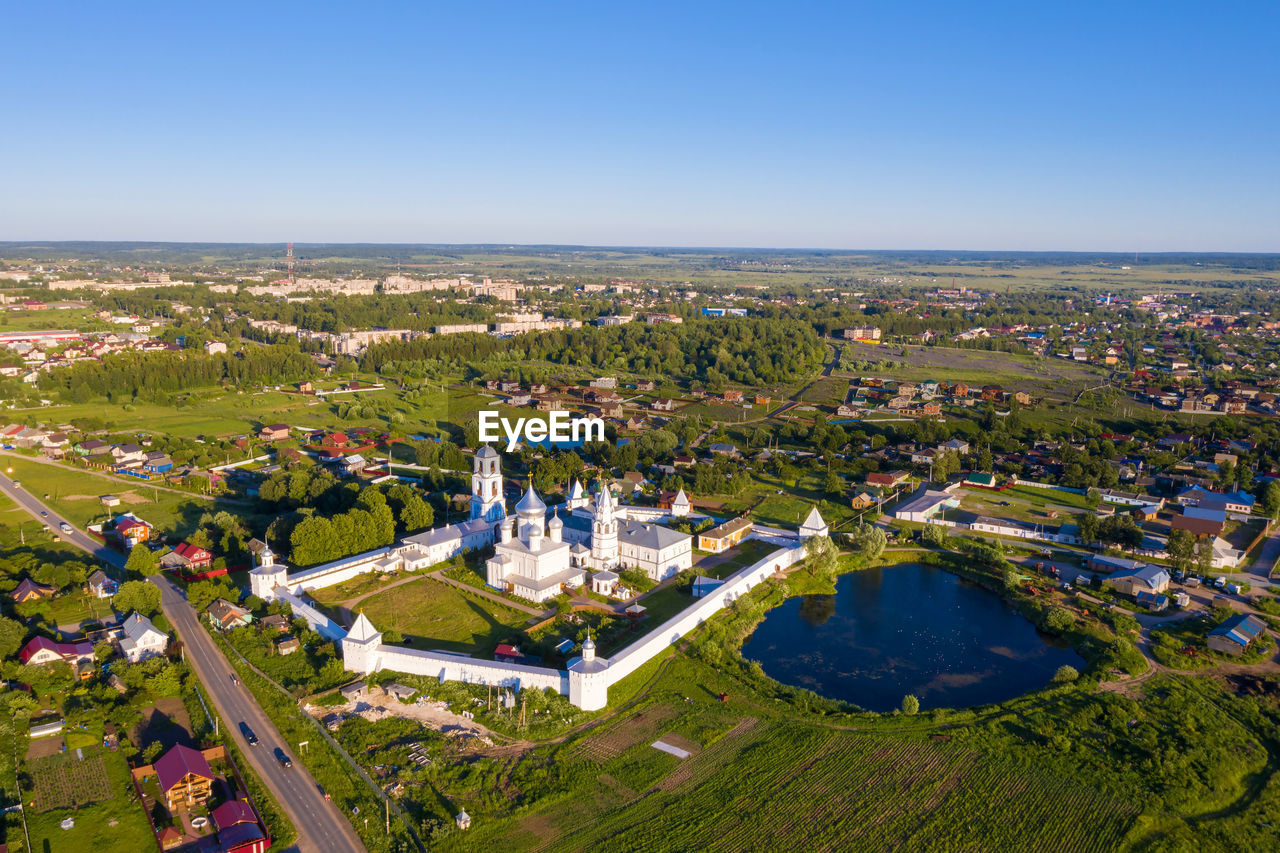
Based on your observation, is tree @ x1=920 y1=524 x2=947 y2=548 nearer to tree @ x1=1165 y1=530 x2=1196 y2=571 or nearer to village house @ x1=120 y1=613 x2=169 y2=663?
tree @ x1=1165 y1=530 x2=1196 y2=571

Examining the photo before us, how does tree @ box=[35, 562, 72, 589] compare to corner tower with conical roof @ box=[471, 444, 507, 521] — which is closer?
tree @ box=[35, 562, 72, 589]

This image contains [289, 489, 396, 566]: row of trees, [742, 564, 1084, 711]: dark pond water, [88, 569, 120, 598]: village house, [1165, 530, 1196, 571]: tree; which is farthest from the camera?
[1165, 530, 1196, 571]: tree

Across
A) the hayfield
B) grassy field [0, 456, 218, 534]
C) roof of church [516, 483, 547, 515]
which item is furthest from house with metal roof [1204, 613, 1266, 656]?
grassy field [0, 456, 218, 534]

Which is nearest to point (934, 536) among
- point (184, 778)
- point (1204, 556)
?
point (1204, 556)

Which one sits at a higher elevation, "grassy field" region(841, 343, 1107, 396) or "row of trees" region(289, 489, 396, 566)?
"grassy field" region(841, 343, 1107, 396)

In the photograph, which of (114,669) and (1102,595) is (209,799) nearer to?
(114,669)

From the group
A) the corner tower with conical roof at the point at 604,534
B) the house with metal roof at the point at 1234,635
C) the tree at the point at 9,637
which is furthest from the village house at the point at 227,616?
the house with metal roof at the point at 1234,635

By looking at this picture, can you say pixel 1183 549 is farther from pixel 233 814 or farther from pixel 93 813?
pixel 93 813

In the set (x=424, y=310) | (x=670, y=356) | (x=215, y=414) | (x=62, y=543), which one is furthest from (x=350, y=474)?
(x=424, y=310)
